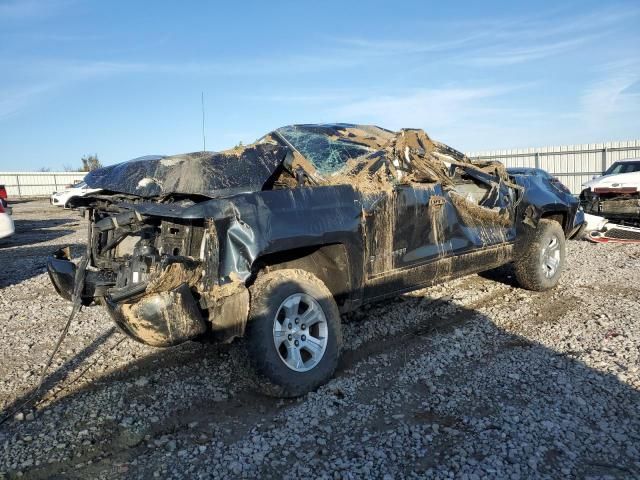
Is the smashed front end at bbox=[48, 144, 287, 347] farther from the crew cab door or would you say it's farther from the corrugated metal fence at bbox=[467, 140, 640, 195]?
the corrugated metal fence at bbox=[467, 140, 640, 195]

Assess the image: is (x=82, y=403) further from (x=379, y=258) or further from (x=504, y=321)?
(x=504, y=321)

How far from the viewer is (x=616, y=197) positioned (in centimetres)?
1188

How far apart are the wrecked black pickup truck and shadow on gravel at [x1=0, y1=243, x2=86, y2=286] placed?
404cm

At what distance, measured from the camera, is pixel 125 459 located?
296 cm

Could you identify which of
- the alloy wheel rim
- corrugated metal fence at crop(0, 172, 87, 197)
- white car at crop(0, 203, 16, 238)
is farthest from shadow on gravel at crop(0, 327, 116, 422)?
corrugated metal fence at crop(0, 172, 87, 197)

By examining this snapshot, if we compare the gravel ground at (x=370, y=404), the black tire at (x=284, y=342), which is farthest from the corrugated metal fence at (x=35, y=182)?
the black tire at (x=284, y=342)

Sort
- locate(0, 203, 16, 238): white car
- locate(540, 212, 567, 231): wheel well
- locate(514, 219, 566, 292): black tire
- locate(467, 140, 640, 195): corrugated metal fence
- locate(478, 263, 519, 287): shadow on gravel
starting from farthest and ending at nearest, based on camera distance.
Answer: locate(467, 140, 640, 195): corrugated metal fence → locate(0, 203, 16, 238): white car → locate(478, 263, 519, 287): shadow on gravel → locate(540, 212, 567, 231): wheel well → locate(514, 219, 566, 292): black tire

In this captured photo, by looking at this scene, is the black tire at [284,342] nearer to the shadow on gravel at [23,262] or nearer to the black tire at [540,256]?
the black tire at [540,256]

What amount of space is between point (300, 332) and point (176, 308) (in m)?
0.95

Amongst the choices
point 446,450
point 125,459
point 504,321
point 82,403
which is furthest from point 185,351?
point 504,321

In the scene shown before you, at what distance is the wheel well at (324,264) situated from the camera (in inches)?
156

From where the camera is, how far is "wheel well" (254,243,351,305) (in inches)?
156

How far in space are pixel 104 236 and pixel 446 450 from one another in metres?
3.13

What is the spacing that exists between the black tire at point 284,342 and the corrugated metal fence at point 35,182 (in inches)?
1592
